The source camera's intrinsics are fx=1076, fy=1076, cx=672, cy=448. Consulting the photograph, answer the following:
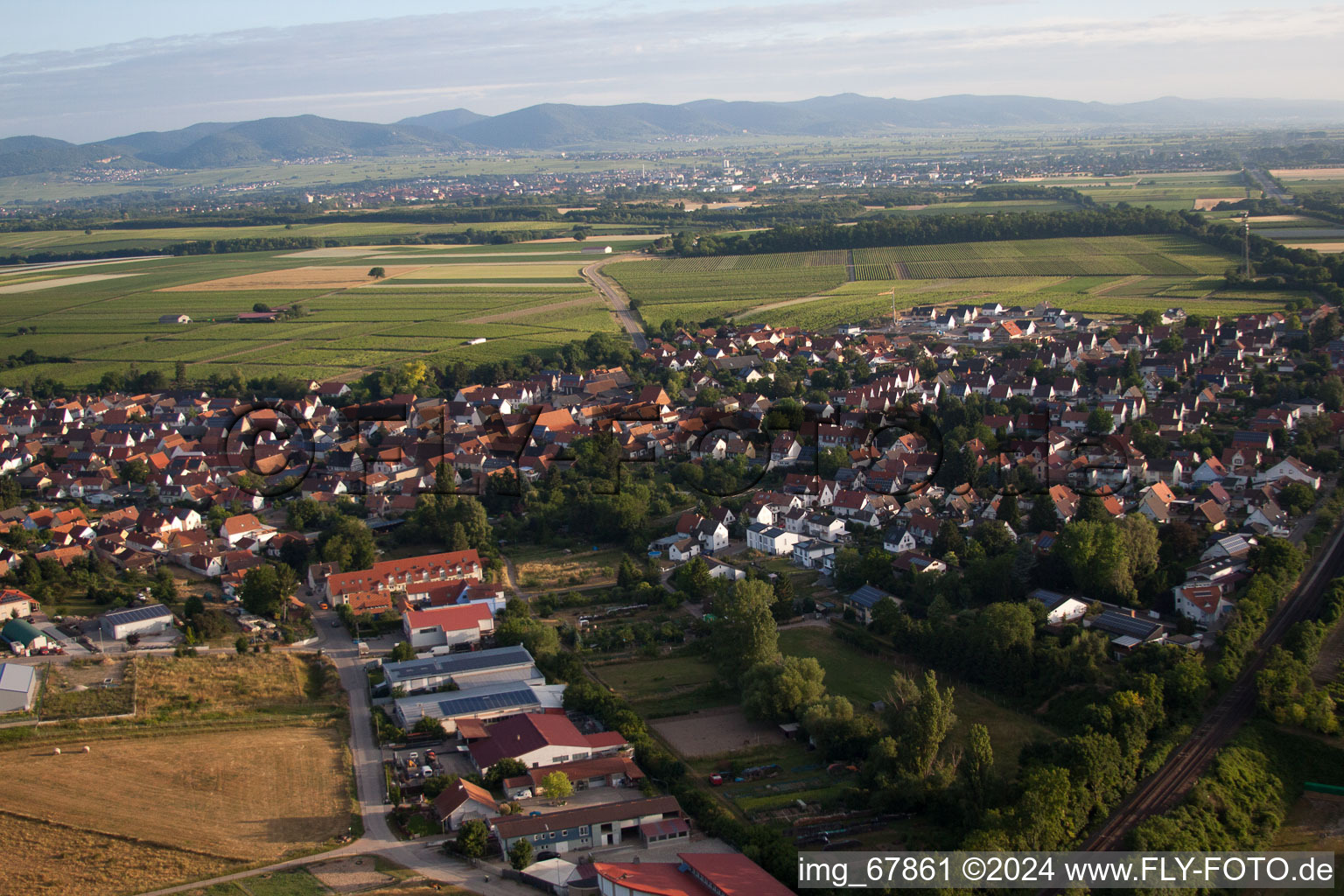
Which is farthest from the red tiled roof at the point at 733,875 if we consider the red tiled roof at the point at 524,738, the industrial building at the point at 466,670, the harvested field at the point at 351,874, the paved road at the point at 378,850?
the industrial building at the point at 466,670

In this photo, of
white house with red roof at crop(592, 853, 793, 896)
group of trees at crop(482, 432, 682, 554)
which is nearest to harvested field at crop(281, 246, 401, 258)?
group of trees at crop(482, 432, 682, 554)

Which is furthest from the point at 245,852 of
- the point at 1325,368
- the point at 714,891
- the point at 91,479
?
the point at 1325,368

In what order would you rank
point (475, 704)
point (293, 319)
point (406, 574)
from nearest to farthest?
point (475, 704) → point (406, 574) → point (293, 319)

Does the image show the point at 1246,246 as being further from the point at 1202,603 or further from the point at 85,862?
the point at 85,862

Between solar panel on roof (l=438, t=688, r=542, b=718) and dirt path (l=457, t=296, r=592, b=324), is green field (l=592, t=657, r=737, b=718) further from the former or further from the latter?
dirt path (l=457, t=296, r=592, b=324)

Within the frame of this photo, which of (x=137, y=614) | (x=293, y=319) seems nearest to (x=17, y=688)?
(x=137, y=614)

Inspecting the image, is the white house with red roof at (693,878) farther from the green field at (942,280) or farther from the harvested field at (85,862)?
the green field at (942,280)

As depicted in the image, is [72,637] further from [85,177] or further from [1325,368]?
[85,177]
